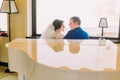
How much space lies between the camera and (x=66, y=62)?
2084 millimetres

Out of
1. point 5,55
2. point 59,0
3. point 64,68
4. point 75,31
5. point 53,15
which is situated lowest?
point 5,55

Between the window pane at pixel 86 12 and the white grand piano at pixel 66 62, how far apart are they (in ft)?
5.74

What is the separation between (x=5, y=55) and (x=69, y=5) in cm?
181

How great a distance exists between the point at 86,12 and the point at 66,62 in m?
2.59

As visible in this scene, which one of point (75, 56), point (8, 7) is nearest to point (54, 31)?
point (8, 7)

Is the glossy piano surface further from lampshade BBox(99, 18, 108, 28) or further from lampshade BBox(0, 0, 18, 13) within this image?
lampshade BBox(0, 0, 18, 13)

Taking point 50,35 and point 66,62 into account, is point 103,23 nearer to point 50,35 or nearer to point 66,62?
point 50,35

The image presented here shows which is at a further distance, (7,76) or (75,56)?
(7,76)

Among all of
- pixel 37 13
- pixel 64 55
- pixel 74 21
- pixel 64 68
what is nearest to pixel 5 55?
pixel 37 13

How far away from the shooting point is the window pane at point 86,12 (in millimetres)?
4371

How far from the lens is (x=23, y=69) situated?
2422 mm

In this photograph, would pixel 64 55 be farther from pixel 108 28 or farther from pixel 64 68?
pixel 108 28

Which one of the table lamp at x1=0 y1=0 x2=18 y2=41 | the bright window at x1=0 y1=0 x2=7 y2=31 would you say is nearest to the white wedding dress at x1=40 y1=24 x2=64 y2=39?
the table lamp at x1=0 y1=0 x2=18 y2=41

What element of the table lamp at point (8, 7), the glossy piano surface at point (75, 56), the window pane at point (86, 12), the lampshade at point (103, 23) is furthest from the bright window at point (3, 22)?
the glossy piano surface at point (75, 56)
